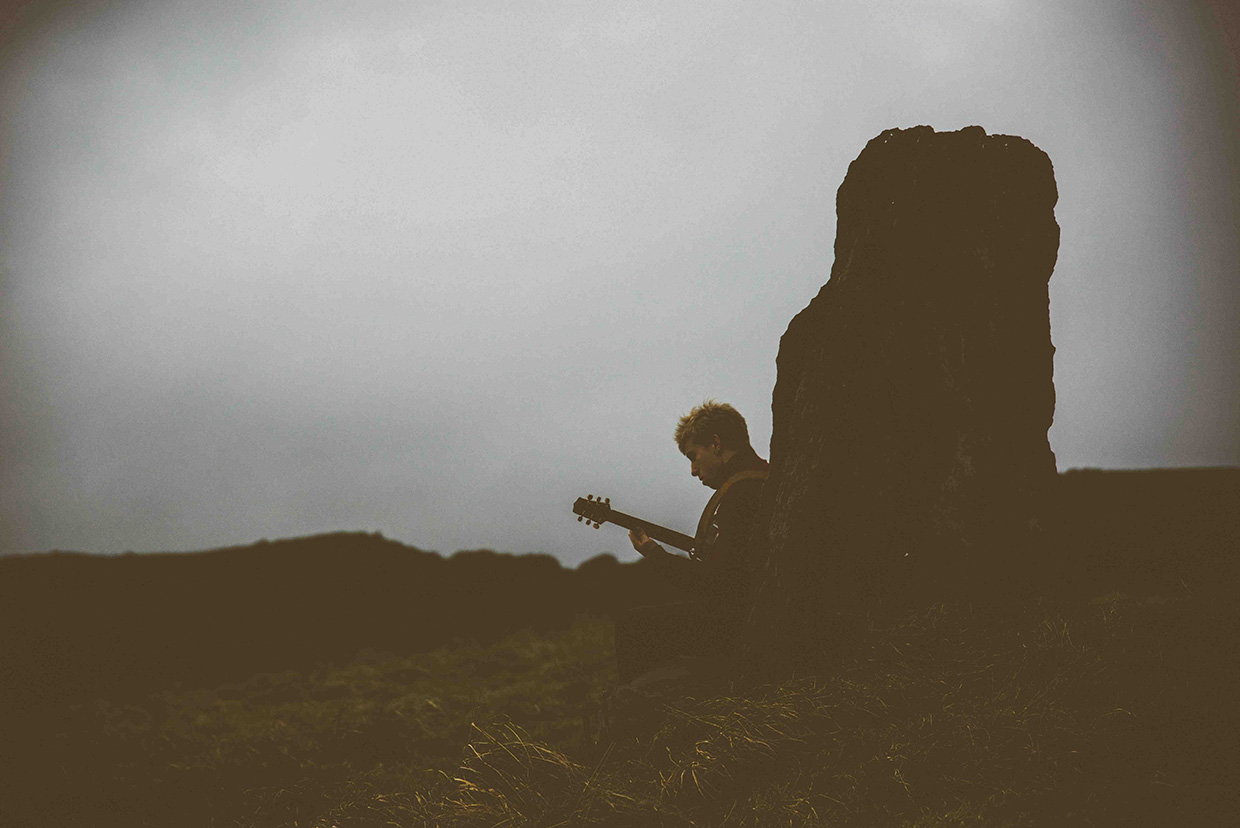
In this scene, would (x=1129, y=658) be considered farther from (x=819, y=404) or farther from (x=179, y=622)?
(x=179, y=622)

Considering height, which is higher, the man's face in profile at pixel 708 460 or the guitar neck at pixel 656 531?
the man's face in profile at pixel 708 460

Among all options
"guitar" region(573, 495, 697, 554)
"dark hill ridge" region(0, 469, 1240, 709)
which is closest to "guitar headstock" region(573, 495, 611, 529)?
"guitar" region(573, 495, 697, 554)

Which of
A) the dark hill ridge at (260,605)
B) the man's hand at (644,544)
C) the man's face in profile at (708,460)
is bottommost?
the dark hill ridge at (260,605)

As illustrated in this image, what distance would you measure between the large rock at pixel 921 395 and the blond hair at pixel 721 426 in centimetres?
30

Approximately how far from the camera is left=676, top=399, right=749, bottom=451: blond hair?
556 cm

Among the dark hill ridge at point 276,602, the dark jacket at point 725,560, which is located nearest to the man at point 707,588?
the dark jacket at point 725,560

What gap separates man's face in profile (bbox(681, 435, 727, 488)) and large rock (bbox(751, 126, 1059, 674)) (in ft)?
1.44

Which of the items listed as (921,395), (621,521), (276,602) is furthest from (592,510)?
(276,602)

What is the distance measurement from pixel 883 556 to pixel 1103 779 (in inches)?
66.0

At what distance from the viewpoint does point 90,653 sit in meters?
13.5

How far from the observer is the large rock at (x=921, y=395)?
4395 millimetres

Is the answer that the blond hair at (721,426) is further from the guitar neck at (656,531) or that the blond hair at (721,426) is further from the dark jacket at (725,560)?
the guitar neck at (656,531)

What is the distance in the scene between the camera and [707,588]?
5109 mm

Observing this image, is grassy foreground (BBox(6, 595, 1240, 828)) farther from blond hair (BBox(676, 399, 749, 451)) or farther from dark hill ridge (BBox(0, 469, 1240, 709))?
dark hill ridge (BBox(0, 469, 1240, 709))
